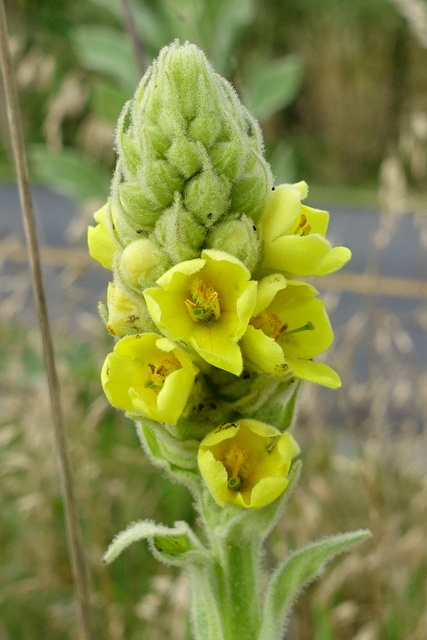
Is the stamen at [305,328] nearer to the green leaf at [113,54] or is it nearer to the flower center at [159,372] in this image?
the flower center at [159,372]

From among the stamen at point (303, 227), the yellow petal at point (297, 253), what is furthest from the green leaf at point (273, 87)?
the yellow petal at point (297, 253)

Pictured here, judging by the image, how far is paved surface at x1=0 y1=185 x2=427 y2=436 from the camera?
3691 millimetres

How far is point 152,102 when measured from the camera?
1.43 meters

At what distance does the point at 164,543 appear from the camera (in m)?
1.48

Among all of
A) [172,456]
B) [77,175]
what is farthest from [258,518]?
[77,175]

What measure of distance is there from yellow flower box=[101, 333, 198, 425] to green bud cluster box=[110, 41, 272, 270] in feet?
0.55

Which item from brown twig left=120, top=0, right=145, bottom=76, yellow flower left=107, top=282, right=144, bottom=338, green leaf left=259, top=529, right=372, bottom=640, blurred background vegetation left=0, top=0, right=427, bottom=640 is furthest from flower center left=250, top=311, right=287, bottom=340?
brown twig left=120, top=0, right=145, bottom=76

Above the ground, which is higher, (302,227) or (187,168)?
(187,168)

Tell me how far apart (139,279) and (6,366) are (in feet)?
11.6

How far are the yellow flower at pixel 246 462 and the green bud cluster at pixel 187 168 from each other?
0.34m

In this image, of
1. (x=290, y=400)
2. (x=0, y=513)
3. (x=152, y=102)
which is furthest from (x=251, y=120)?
(x=0, y=513)

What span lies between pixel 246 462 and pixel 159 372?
0.27 m

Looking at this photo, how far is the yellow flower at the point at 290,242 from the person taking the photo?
4.71 feet

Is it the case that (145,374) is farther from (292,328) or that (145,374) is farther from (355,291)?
(355,291)
